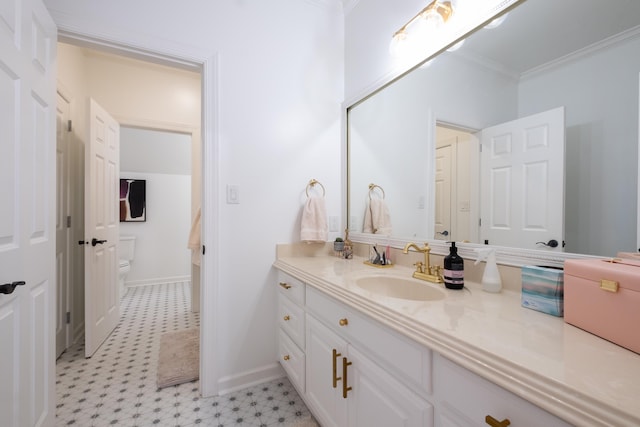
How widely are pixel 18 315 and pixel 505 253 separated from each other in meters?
1.80

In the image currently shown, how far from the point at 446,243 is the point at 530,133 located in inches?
21.2

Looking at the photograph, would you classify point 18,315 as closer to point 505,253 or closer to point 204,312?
point 204,312

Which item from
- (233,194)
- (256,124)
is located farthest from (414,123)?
(233,194)

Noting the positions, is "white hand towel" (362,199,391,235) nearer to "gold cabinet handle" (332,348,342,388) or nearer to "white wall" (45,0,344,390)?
"white wall" (45,0,344,390)

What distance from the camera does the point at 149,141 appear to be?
12.0 ft

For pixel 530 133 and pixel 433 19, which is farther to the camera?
pixel 433 19

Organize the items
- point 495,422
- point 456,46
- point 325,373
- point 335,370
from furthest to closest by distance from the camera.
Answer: point 456,46
point 325,373
point 335,370
point 495,422

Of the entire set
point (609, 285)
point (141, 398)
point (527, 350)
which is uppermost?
point (609, 285)

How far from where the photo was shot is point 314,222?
1.75 m

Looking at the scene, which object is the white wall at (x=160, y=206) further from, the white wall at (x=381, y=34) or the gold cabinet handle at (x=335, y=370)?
the gold cabinet handle at (x=335, y=370)

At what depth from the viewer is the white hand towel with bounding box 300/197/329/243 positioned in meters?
1.72

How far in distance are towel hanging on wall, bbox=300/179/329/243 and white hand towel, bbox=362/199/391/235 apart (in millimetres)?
279

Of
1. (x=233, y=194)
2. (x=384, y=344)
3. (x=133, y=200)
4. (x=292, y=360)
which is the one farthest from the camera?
(x=133, y=200)

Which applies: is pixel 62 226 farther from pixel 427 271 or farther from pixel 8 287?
pixel 427 271
